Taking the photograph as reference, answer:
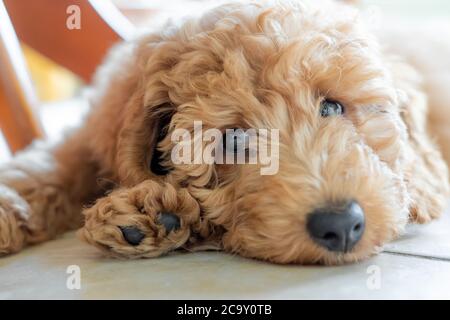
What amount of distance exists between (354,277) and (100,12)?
58.4 inches

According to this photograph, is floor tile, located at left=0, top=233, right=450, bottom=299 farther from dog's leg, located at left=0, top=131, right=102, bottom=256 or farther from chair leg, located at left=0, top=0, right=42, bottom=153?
chair leg, located at left=0, top=0, right=42, bottom=153

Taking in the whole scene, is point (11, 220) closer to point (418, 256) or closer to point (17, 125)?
point (17, 125)

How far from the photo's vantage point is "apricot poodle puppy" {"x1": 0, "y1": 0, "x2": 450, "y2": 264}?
1774mm

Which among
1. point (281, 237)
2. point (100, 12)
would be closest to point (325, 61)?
point (281, 237)

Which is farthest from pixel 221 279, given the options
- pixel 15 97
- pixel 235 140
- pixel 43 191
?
pixel 15 97

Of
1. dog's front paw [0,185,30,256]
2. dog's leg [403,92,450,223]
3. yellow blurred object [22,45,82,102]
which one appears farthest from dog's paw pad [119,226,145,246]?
yellow blurred object [22,45,82,102]

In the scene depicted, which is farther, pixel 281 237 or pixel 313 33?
pixel 313 33

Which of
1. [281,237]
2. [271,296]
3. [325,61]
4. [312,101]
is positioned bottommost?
[271,296]

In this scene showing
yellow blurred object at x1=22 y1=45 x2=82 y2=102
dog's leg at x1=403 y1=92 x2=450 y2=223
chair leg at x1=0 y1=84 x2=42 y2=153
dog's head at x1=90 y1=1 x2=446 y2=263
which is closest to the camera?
dog's head at x1=90 y1=1 x2=446 y2=263

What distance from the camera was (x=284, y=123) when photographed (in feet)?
6.38

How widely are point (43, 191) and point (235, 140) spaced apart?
784 millimetres

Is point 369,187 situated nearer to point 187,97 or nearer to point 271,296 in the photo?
point 271,296

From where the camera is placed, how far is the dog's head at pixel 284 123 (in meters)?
1.75

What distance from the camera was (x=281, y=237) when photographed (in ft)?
5.75
